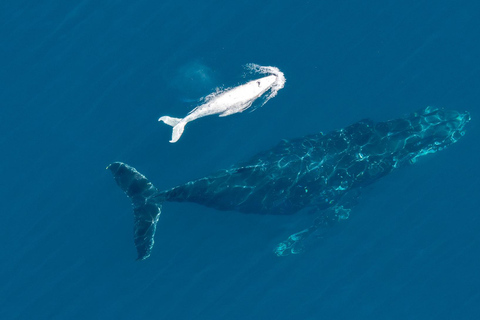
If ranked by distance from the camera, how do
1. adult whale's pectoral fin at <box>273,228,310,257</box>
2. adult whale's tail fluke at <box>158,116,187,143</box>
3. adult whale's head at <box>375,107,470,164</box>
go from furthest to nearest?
adult whale's pectoral fin at <box>273,228,310,257</box>, adult whale's tail fluke at <box>158,116,187,143</box>, adult whale's head at <box>375,107,470,164</box>

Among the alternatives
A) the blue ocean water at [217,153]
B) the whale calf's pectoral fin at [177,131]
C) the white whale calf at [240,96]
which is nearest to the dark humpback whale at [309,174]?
the blue ocean water at [217,153]

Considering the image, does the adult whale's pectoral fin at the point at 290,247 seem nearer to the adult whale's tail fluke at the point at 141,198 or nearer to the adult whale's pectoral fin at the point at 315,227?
the adult whale's pectoral fin at the point at 315,227

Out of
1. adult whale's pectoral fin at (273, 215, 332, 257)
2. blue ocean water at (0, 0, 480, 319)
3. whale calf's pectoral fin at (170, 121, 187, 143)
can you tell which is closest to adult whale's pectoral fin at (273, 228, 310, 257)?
adult whale's pectoral fin at (273, 215, 332, 257)

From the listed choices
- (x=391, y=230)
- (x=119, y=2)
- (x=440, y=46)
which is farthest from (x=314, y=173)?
(x=119, y=2)

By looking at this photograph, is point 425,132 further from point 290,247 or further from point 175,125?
point 175,125

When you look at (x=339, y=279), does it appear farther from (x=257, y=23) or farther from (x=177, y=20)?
(x=177, y=20)

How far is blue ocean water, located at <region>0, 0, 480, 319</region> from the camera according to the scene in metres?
28.9

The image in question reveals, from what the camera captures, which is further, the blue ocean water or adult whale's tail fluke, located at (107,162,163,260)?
the blue ocean water

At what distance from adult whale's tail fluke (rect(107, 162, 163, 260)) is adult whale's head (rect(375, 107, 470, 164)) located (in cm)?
1282

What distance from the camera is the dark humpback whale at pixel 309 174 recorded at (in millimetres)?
27125

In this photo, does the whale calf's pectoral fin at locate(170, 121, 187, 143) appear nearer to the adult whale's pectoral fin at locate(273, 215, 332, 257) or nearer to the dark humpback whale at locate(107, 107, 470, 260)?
the dark humpback whale at locate(107, 107, 470, 260)

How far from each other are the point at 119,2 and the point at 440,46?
62.3 feet

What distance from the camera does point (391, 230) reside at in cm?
2958

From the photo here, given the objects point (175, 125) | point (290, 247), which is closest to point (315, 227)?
point (290, 247)
